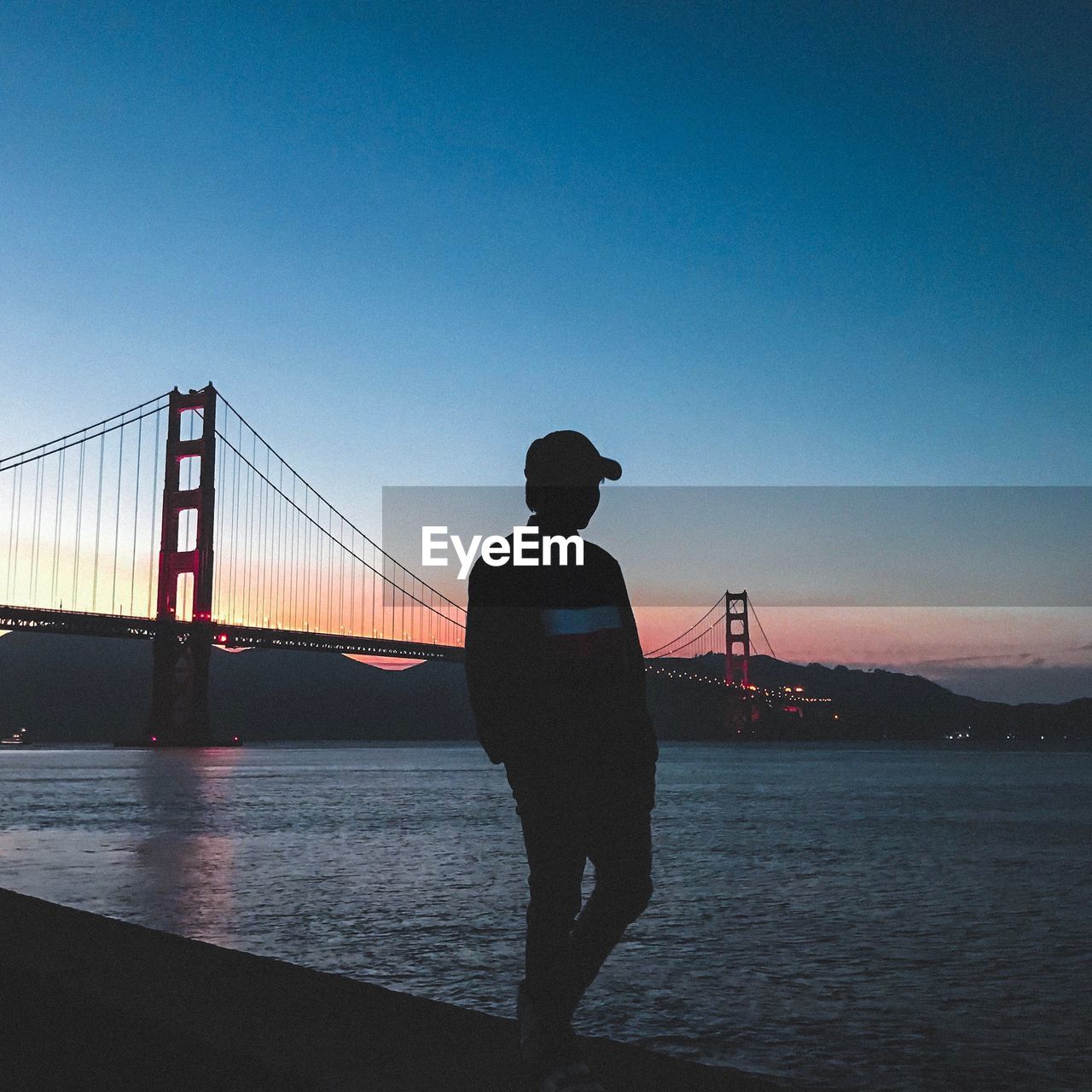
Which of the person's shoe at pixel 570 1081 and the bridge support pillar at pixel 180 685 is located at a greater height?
the bridge support pillar at pixel 180 685

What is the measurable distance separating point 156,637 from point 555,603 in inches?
2068

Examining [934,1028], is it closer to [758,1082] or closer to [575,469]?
[758,1082]

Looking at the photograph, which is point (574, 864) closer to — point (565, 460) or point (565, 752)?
point (565, 752)

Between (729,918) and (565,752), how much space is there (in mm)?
4166

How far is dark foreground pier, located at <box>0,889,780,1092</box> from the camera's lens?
244 cm

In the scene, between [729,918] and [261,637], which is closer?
[729,918]

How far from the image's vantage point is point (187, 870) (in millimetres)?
8383

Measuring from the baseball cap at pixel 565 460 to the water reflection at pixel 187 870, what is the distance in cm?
335

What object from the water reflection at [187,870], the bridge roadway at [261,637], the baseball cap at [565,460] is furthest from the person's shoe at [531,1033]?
the bridge roadway at [261,637]

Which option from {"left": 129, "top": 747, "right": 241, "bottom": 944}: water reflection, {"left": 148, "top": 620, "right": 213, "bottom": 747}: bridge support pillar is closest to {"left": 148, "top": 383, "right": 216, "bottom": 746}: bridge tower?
{"left": 148, "top": 620, "right": 213, "bottom": 747}: bridge support pillar

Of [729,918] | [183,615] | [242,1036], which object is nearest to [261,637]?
[183,615]

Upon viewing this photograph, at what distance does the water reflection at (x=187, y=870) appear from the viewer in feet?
19.4

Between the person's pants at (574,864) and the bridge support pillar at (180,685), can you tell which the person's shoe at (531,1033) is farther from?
the bridge support pillar at (180,685)

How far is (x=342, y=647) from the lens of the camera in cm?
5234
